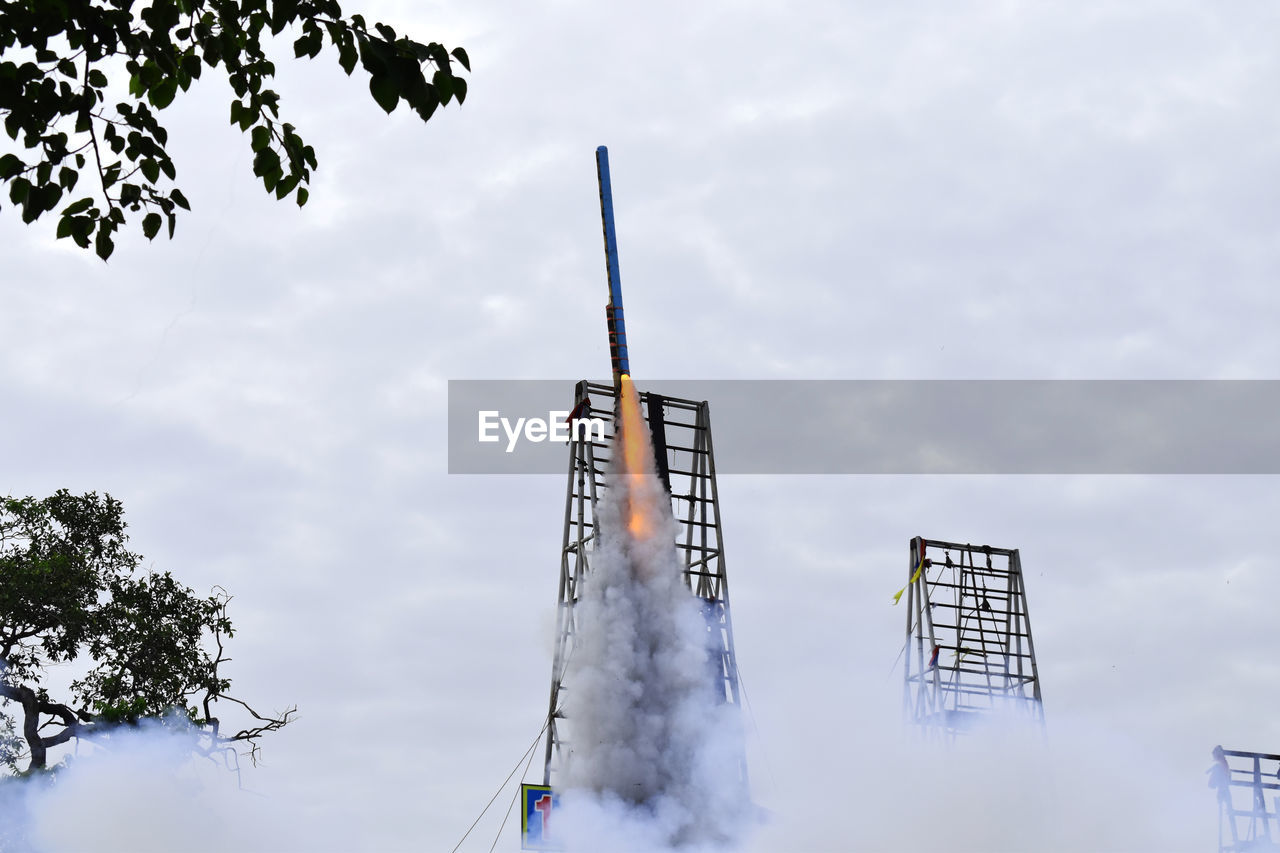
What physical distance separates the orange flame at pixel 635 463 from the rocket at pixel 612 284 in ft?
1.73

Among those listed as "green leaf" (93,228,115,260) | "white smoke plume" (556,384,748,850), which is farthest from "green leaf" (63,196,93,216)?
→ "white smoke plume" (556,384,748,850)

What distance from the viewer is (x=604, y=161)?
46781 millimetres

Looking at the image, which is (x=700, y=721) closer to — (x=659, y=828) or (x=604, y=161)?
(x=659, y=828)

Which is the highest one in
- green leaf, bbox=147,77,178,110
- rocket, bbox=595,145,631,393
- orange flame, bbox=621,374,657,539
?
rocket, bbox=595,145,631,393

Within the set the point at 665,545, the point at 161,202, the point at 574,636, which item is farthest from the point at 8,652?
the point at 161,202

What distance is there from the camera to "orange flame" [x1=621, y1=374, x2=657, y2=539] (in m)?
42.8

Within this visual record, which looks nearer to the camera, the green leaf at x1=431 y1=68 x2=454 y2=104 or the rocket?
the green leaf at x1=431 y1=68 x2=454 y2=104

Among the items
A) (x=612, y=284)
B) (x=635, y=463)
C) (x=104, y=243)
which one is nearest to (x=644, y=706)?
(x=635, y=463)

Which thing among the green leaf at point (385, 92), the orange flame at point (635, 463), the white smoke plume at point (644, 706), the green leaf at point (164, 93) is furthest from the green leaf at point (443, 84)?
the orange flame at point (635, 463)

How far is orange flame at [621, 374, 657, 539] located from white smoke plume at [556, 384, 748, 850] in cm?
5

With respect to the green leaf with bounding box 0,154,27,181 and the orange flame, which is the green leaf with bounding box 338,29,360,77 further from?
the orange flame

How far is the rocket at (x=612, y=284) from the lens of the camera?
1720 inches

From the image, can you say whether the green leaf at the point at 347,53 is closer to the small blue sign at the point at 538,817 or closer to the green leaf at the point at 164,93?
the green leaf at the point at 164,93

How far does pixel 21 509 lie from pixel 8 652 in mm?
4272
